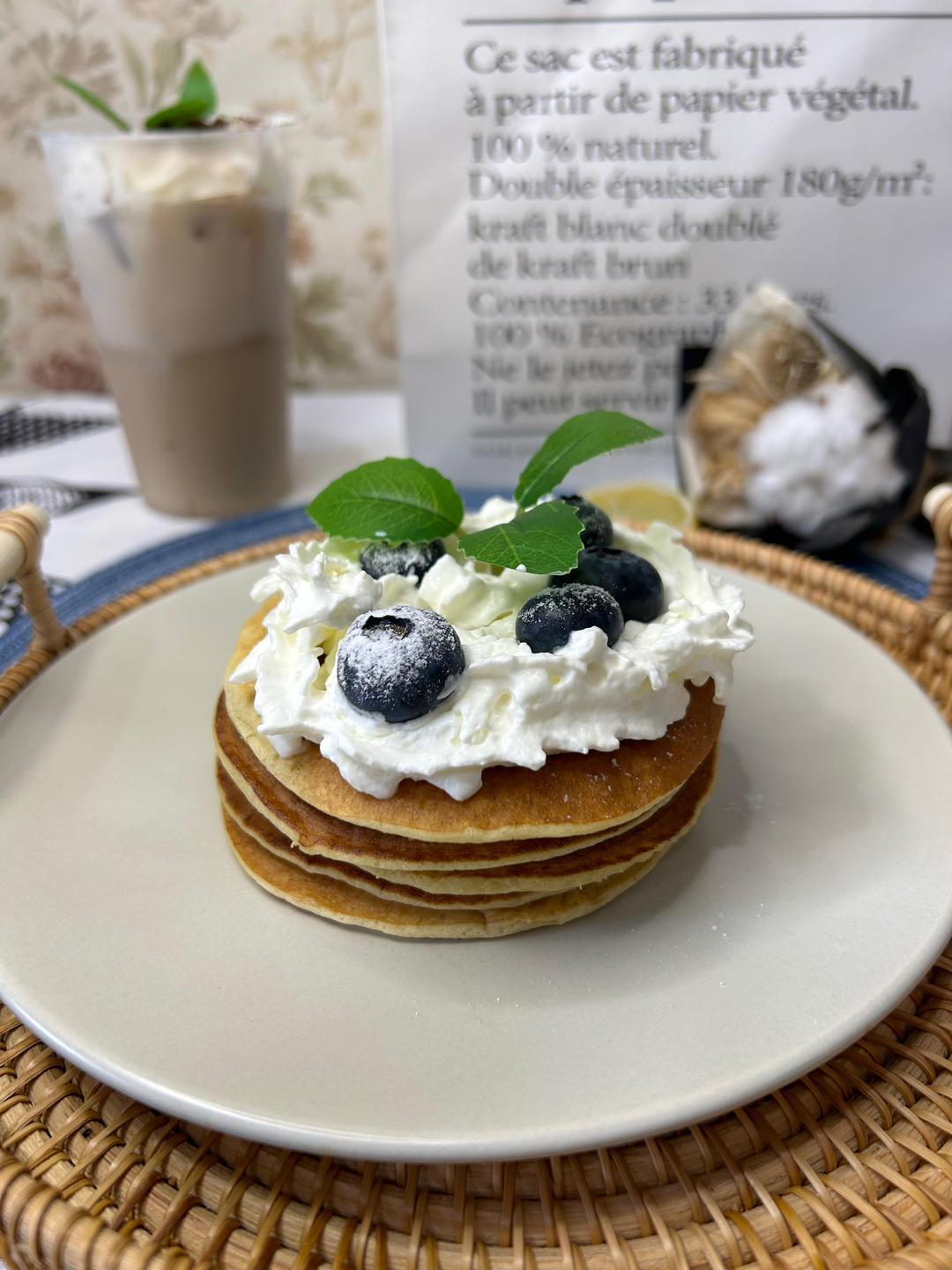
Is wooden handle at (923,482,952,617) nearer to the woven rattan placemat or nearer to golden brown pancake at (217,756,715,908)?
golden brown pancake at (217,756,715,908)

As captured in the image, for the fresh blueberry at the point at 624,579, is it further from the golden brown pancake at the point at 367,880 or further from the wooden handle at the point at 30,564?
the wooden handle at the point at 30,564

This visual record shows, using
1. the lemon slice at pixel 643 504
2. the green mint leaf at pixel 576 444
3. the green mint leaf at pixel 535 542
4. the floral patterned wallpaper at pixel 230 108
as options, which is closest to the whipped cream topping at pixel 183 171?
the floral patterned wallpaper at pixel 230 108

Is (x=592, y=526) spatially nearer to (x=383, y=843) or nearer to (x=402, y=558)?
(x=402, y=558)

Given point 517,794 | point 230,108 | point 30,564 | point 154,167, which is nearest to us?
point 517,794

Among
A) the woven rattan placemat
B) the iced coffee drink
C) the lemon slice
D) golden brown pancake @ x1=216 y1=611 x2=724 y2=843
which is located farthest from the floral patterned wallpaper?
the woven rattan placemat

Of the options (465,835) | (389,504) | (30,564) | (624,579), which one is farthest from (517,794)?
(30,564)
